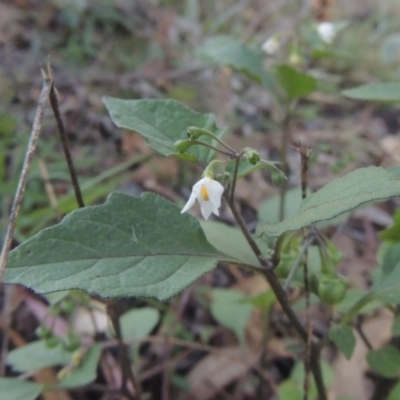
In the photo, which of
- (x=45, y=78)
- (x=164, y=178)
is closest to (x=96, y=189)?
(x=164, y=178)

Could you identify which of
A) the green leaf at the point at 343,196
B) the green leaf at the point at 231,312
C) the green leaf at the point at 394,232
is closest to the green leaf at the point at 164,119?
the green leaf at the point at 343,196

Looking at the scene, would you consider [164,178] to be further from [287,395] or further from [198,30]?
[198,30]

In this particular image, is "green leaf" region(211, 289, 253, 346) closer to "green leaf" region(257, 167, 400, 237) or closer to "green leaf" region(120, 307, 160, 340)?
"green leaf" region(120, 307, 160, 340)

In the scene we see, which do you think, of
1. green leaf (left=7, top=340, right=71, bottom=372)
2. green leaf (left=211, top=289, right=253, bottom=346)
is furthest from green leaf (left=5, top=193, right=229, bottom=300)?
green leaf (left=211, top=289, right=253, bottom=346)

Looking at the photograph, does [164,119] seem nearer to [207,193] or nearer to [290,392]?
[207,193]

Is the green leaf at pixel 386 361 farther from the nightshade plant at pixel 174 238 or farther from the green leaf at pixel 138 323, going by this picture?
the green leaf at pixel 138 323

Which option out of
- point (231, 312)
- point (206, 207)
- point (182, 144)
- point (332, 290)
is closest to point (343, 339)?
point (332, 290)
